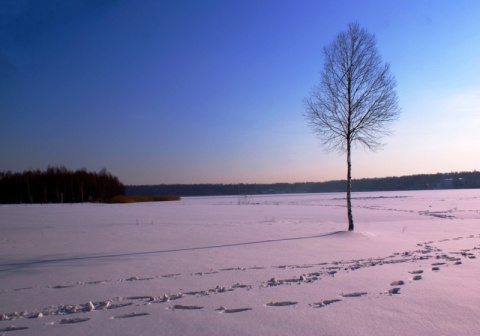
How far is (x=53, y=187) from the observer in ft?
219

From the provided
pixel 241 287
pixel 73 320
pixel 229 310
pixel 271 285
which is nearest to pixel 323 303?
pixel 271 285

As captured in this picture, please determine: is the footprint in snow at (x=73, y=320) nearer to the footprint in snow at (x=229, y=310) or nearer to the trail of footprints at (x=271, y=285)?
the trail of footprints at (x=271, y=285)

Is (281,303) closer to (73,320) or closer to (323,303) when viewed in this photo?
(323,303)

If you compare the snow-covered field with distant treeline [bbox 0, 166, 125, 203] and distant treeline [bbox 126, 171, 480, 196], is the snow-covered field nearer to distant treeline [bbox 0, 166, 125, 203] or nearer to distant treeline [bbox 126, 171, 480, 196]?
distant treeline [bbox 0, 166, 125, 203]

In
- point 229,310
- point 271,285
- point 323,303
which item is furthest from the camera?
point 271,285

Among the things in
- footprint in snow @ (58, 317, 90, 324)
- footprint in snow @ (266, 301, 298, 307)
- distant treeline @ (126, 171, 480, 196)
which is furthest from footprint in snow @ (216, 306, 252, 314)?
distant treeline @ (126, 171, 480, 196)

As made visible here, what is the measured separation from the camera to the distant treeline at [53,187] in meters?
63.4

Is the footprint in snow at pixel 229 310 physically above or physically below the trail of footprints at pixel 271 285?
above

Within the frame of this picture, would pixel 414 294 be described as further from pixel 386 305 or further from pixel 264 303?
pixel 264 303

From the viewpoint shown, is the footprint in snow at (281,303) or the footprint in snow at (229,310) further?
the footprint in snow at (281,303)

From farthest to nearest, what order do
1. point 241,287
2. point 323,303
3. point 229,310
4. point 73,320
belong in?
point 241,287 → point 323,303 → point 229,310 → point 73,320

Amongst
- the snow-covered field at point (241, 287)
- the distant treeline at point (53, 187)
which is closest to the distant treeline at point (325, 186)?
the distant treeline at point (53, 187)

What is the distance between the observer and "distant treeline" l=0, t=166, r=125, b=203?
208 feet

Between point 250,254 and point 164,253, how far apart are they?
2.53 metres
